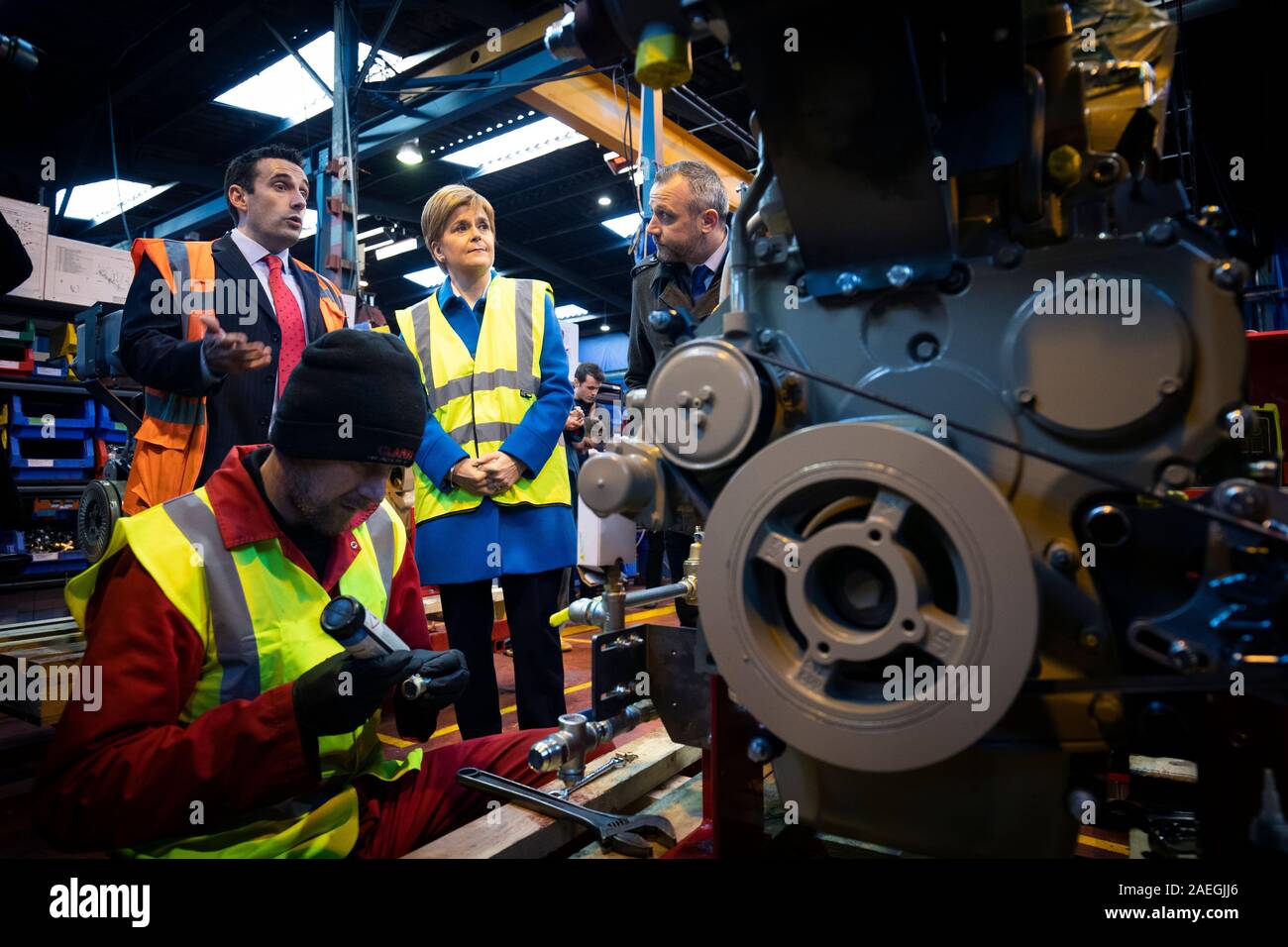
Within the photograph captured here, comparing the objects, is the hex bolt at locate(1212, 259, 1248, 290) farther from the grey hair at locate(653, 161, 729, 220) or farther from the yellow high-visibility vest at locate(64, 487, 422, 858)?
the grey hair at locate(653, 161, 729, 220)

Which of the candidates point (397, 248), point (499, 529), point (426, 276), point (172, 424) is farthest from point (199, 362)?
point (426, 276)

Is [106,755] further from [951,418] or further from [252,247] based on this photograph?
[252,247]

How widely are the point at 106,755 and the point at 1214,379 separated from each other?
1.49 meters

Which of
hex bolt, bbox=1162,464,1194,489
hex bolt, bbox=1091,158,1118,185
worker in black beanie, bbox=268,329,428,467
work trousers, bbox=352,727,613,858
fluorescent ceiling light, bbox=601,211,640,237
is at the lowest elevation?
work trousers, bbox=352,727,613,858

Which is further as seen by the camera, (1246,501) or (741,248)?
(741,248)

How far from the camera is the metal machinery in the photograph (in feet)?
2.54

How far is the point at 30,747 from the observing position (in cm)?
271

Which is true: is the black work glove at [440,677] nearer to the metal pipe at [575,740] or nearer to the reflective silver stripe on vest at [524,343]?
the metal pipe at [575,740]

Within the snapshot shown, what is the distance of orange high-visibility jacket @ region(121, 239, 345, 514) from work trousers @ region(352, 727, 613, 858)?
1157 millimetres

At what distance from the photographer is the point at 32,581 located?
17.0 ft

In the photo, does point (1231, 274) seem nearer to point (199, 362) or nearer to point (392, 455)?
point (392, 455)

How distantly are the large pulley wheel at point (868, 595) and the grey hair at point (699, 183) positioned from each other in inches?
59.1

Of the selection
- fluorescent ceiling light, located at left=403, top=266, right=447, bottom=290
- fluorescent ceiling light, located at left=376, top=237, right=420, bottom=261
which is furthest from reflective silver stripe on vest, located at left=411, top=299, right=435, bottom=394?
fluorescent ceiling light, located at left=403, top=266, right=447, bottom=290

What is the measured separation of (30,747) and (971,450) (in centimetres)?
335
